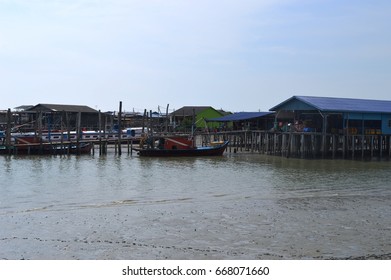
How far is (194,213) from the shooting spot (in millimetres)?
15781

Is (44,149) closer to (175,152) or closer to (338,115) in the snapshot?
(175,152)

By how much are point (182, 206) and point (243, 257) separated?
628cm

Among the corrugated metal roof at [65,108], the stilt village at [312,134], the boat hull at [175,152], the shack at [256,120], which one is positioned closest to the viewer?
the stilt village at [312,134]

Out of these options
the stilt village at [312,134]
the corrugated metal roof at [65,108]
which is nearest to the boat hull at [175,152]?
the stilt village at [312,134]

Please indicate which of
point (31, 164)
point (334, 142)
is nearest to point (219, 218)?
point (31, 164)

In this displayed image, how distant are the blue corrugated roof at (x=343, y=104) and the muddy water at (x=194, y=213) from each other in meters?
9.06

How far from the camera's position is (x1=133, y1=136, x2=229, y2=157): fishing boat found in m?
38.7

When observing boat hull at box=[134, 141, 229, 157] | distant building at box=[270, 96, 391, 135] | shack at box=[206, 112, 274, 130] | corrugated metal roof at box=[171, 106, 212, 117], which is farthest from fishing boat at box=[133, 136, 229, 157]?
corrugated metal roof at box=[171, 106, 212, 117]

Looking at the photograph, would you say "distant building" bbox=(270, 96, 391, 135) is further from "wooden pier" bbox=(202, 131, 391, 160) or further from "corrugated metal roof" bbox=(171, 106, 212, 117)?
"corrugated metal roof" bbox=(171, 106, 212, 117)

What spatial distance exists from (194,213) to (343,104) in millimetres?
26888

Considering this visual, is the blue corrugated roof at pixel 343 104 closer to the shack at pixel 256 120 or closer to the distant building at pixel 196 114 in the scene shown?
the shack at pixel 256 120

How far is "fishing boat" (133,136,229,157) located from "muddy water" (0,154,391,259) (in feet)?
30.3

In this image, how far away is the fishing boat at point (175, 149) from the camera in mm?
38656

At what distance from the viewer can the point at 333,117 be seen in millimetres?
39969
